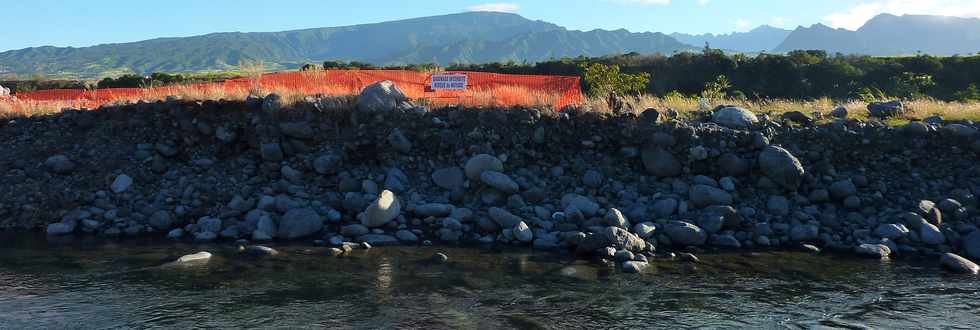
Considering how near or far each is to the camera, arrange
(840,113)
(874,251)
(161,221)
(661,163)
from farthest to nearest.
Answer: (840,113) < (661,163) < (161,221) < (874,251)

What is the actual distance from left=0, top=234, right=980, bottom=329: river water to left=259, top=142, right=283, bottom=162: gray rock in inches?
120

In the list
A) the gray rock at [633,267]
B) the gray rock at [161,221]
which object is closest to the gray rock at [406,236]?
the gray rock at [633,267]

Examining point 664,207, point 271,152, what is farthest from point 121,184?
point 664,207

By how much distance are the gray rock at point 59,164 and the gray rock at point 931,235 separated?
48.1 ft

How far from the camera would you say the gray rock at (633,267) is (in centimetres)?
930

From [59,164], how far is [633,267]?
10.6 meters

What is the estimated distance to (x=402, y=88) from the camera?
16.2 m

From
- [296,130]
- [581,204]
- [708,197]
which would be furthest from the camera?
[296,130]

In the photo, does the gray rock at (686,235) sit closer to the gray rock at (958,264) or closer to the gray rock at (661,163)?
the gray rock at (661,163)

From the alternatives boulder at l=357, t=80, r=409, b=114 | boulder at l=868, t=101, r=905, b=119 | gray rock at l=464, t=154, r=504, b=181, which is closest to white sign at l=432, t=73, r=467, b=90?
boulder at l=357, t=80, r=409, b=114

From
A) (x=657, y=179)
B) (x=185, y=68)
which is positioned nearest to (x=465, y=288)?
(x=657, y=179)

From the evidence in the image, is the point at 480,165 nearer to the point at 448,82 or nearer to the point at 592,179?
the point at 592,179

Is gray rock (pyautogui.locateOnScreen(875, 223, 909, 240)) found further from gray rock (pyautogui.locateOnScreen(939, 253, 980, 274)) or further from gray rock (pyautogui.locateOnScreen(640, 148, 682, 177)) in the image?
gray rock (pyautogui.locateOnScreen(640, 148, 682, 177))

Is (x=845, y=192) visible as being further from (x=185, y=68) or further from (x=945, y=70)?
(x=185, y=68)
